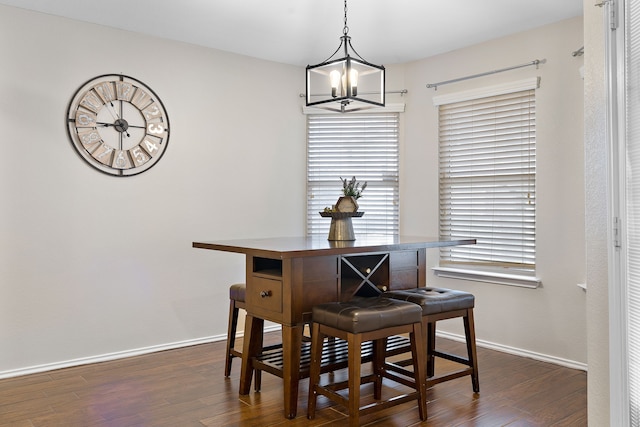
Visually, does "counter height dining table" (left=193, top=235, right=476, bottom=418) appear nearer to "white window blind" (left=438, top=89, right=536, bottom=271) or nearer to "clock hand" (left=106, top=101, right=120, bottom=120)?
"white window blind" (left=438, top=89, right=536, bottom=271)

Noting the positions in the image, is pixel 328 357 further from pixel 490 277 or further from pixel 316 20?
pixel 316 20

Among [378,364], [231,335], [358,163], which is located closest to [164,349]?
[231,335]

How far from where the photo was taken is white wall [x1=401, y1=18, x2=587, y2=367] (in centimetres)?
371

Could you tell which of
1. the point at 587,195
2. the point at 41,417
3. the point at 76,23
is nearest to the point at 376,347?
the point at 587,195

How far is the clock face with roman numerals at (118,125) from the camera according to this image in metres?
3.79

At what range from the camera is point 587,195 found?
2.12 metres

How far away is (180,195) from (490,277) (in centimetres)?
266

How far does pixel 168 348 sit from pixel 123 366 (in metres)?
0.50

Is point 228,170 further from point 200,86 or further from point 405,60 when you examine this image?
point 405,60

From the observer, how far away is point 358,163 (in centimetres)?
499

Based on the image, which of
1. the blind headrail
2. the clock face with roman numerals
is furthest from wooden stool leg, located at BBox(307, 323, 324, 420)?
the blind headrail

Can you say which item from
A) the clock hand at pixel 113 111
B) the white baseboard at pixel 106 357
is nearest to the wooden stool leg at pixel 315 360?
the white baseboard at pixel 106 357

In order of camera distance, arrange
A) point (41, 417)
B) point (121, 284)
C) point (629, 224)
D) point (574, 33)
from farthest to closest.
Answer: point (121, 284) → point (574, 33) → point (41, 417) → point (629, 224)

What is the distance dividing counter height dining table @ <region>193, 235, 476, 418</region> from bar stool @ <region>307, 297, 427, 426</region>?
11 cm
